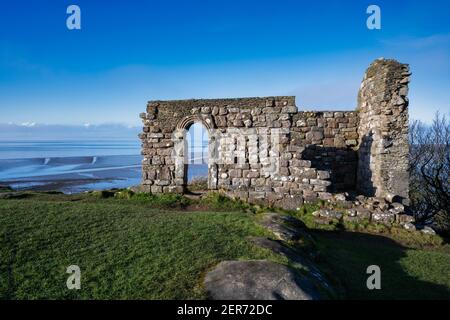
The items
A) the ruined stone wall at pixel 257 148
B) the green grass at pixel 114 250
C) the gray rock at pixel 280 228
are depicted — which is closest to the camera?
the green grass at pixel 114 250

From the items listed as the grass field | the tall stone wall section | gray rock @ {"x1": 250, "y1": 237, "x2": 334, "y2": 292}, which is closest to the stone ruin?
the tall stone wall section

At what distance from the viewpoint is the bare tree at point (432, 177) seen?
18.6m

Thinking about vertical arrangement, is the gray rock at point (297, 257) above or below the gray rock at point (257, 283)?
below

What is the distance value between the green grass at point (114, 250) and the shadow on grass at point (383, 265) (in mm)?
1832

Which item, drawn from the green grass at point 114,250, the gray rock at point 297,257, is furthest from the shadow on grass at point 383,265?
the green grass at point 114,250

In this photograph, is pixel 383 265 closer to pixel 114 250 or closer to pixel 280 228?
pixel 280 228

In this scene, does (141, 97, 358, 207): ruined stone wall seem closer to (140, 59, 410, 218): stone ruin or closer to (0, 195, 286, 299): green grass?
(140, 59, 410, 218): stone ruin

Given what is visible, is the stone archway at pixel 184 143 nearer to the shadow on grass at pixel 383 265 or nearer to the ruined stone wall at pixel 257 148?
the ruined stone wall at pixel 257 148

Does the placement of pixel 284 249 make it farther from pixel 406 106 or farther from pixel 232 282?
pixel 406 106

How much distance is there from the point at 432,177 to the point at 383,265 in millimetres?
15268

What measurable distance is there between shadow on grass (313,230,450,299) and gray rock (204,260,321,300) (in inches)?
66.3

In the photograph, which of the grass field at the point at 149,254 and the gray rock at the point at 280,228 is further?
the gray rock at the point at 280,228
